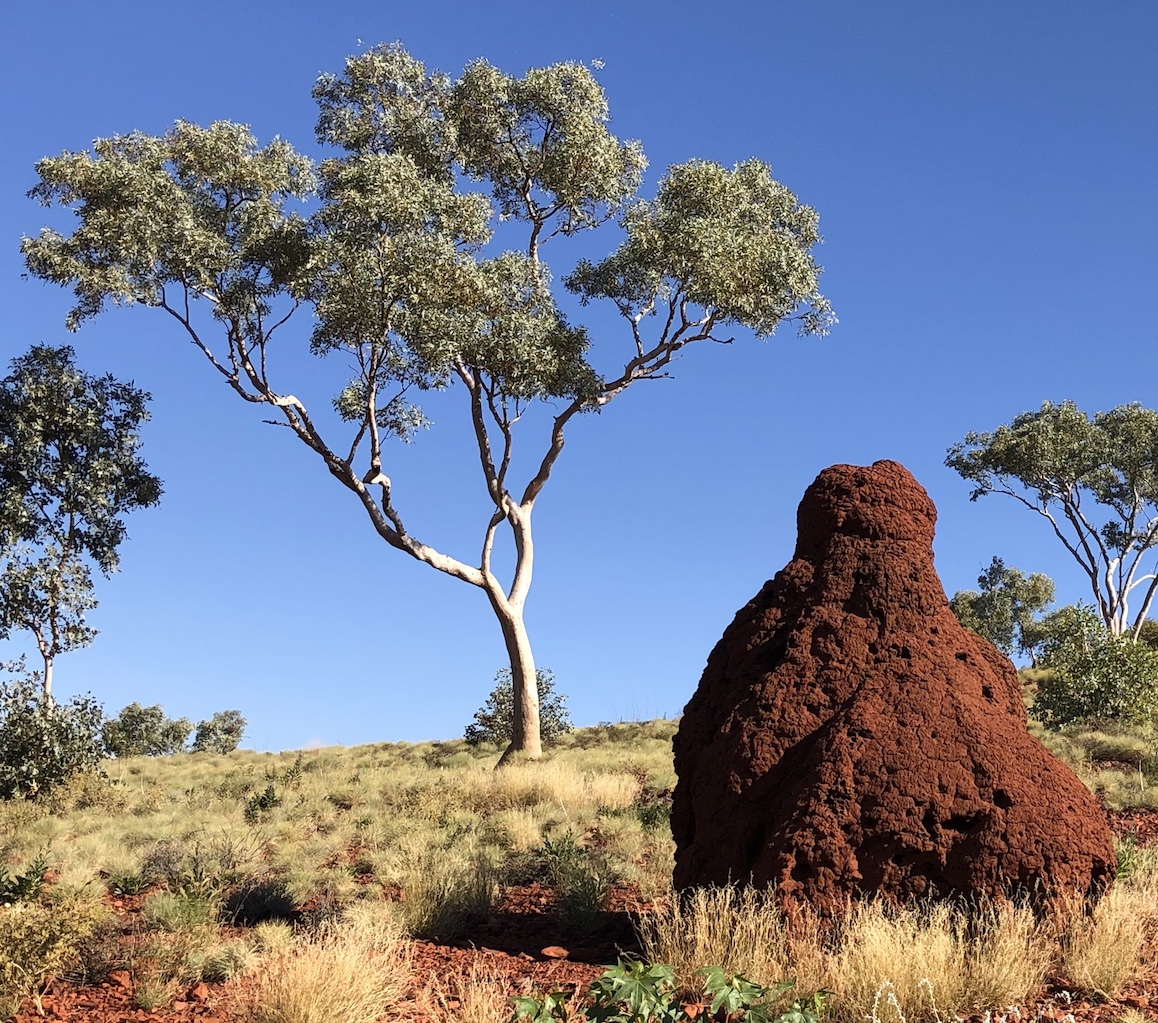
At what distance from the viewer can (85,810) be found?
19359mm

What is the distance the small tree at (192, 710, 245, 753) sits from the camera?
197ft

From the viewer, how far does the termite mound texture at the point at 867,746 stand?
721cm

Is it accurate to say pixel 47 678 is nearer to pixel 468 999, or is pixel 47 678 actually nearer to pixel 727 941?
pixel 468 999

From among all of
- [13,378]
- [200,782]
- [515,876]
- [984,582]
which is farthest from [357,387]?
[984,582]

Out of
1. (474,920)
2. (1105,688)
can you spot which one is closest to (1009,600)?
(1105,688)

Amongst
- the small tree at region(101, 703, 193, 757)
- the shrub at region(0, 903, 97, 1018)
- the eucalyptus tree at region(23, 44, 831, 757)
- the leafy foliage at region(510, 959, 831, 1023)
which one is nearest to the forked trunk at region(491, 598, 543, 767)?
the eucalyptus tree at region(23, 44, 831, 757)

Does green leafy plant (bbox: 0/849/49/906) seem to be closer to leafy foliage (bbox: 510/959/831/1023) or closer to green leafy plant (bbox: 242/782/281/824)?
leafy foliage (bbox: 510/959/831/1023)

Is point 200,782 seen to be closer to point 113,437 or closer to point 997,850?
point 113,437

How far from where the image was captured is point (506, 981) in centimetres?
711

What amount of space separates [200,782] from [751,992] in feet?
66.7

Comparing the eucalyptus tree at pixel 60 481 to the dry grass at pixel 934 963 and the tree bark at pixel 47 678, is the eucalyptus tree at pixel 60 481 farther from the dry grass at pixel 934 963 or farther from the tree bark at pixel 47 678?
the dry grass at pixel 934 963

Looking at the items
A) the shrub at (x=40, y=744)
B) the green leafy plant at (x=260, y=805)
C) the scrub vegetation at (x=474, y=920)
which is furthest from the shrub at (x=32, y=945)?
the shrub at (x=40, y=744)

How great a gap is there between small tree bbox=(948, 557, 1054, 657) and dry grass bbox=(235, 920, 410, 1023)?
54.7 meters

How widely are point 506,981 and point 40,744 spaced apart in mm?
16270
